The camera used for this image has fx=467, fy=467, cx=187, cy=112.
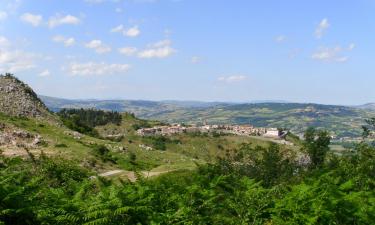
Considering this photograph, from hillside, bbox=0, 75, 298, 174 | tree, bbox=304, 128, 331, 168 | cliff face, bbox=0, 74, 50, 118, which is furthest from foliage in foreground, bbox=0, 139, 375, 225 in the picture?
cliff face, bbox=0, 74, 50, 118

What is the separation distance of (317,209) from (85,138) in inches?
3457

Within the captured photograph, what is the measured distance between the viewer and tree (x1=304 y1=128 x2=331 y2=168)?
91144 millimetres

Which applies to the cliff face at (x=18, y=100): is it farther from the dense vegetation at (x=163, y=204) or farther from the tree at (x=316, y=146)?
the dense vegetation at (x=163, y=204)

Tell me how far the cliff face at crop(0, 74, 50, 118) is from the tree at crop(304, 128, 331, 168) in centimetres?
5916

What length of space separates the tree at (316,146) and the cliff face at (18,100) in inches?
2329

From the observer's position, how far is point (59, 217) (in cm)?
1131

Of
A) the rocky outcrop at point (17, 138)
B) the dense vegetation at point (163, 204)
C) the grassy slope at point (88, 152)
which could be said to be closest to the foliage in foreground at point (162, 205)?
the dense vegetation at point (163, 204)

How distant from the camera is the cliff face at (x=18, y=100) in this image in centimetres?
10131

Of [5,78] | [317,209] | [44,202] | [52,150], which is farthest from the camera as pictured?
[5,78]

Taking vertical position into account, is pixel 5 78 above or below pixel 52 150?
above

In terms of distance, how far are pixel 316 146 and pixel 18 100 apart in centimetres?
6612

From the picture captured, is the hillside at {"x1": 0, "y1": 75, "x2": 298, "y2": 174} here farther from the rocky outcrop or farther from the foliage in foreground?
the foliage in foreground

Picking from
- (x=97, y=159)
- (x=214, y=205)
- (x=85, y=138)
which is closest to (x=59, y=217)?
(x=214, y=205)

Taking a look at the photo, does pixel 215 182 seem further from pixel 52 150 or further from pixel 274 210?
pixel 52 150
